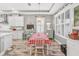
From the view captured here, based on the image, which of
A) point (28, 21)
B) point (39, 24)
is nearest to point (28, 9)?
point (28, 21)

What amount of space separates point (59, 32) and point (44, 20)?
2.96 ft

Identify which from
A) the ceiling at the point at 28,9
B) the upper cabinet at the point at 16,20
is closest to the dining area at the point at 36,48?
the upper cabinet at the point at 16,20

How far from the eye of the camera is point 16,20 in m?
5.79

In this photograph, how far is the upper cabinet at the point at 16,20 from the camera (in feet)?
18.1

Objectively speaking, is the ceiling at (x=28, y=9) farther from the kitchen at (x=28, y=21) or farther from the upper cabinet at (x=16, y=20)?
the upper cabinet at (x=16, y=20)

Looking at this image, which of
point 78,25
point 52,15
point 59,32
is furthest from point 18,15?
point 78,25

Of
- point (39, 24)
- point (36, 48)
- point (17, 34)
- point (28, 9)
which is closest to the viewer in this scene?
point (36, 48)

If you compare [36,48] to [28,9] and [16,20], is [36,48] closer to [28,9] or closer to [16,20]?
[16,20]

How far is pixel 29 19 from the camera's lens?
5523mm

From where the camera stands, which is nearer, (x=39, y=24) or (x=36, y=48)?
(x=36, y=48)

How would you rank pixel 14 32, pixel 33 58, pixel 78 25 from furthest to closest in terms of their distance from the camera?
pixel 14 32, pixel 78 25, pixel 33 58

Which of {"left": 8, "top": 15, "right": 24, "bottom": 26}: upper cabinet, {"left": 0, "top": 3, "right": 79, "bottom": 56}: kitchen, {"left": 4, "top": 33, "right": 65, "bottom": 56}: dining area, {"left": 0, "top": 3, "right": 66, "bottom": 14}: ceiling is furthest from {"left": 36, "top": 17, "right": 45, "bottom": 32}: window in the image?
{"left": 4, "top": 33, "right": 65, "bottom": 56}: dining area

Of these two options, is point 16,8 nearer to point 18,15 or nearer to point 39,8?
point 18,15

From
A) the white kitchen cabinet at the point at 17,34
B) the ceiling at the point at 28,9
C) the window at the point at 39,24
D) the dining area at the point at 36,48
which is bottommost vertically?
the dining area at the point at 36,48
